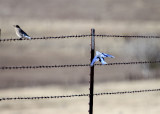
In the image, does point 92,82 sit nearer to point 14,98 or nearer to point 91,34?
point 91,34

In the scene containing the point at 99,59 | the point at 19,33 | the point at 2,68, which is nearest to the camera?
the point at 2,68

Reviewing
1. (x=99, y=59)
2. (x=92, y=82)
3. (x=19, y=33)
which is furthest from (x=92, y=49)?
(x=19, y=33)

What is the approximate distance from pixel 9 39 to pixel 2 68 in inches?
13.4

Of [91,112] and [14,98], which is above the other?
[14,98]

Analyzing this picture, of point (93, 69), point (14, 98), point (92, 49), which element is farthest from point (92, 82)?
point (14, 98)

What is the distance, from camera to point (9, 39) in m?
3.34

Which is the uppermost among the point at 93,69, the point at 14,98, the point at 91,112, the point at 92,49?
the point at 92,49

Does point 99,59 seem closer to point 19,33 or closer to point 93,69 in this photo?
point 93,69

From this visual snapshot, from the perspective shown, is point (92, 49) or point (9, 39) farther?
point (92, 49)

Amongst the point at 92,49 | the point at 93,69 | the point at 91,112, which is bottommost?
the point at 91,112

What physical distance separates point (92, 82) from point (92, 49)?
400 millimetres

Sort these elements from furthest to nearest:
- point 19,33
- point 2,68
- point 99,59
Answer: point 19,33
point 99,59
point 2,68

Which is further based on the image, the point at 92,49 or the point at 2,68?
the point at 92,49

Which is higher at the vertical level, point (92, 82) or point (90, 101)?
point (92, 82)
